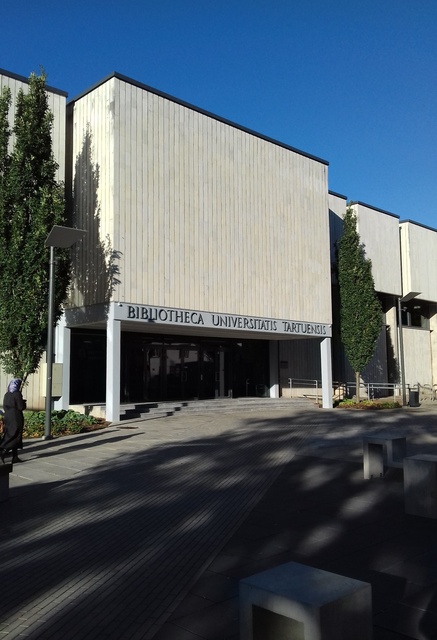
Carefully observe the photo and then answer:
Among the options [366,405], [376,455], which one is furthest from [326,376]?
[376,455]

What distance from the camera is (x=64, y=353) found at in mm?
21406

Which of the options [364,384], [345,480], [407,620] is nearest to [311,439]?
[345,480]

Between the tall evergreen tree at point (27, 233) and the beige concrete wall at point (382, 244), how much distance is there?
20.2 metres

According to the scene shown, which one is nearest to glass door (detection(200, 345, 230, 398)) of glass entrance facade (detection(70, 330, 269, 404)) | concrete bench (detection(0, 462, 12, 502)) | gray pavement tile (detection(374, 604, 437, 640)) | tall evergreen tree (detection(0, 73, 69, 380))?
glass entrance facade (detection(70, 330, 269, 404))

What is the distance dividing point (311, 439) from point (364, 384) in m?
18.5

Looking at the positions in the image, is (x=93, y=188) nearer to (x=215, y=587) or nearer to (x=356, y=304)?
(x=356, y=304)

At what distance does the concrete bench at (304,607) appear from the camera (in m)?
2.60

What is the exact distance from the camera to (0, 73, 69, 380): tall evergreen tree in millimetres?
15656

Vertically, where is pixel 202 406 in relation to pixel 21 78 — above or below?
below

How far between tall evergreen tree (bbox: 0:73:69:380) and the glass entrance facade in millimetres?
6162

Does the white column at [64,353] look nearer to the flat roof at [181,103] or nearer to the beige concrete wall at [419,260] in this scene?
the flat roof at [181,103]

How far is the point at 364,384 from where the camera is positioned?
31500mm

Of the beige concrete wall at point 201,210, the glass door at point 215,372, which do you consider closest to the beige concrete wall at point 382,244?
the beige concrete wall at point 201,210

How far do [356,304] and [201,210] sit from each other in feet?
32.2
